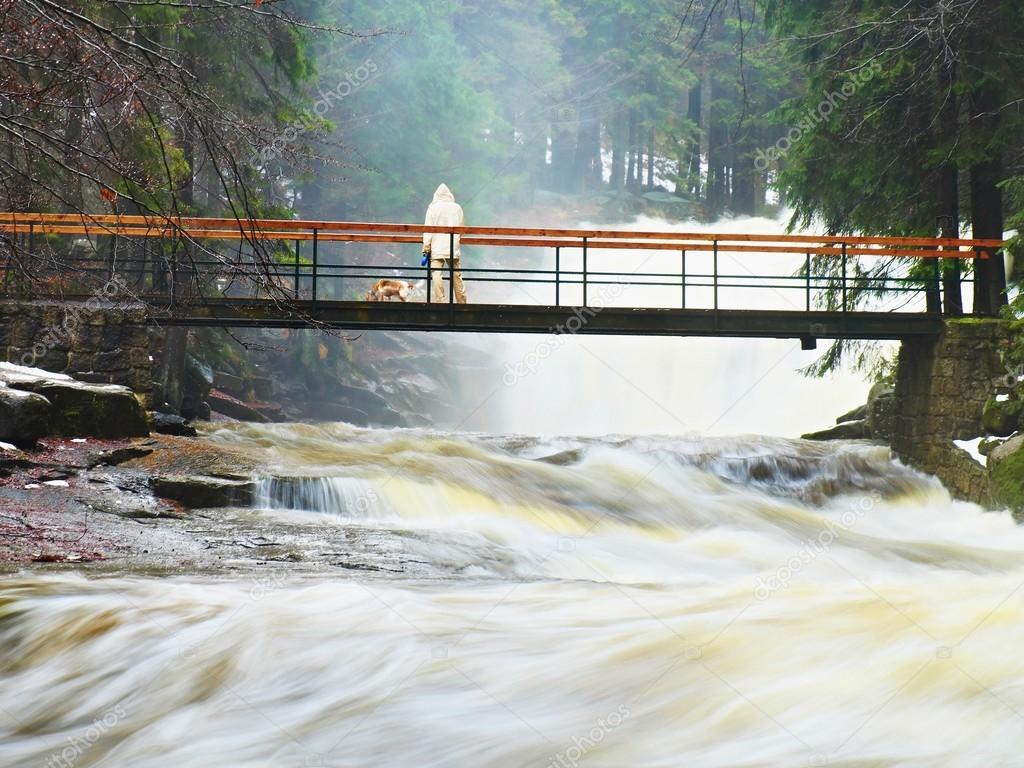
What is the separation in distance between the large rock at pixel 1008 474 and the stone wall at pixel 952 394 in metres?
0.46

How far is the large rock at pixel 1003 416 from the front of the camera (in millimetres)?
12414

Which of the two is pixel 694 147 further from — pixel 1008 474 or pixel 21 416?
pixel 21 416

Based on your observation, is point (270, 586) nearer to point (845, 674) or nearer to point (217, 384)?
point (845, 674)

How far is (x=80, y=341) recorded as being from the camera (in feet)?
41.3

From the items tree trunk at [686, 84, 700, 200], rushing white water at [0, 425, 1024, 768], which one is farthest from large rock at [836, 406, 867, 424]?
tree trunk at [686, 84, 700, 200]

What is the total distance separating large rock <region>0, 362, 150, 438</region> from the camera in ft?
33.6

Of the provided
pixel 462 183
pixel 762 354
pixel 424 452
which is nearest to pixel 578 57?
pixel 462 183

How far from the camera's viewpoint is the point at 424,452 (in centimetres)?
1248

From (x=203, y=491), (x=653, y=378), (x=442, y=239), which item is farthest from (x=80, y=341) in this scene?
(x=653, y=378)

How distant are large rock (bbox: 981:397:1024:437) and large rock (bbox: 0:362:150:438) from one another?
34.1ft

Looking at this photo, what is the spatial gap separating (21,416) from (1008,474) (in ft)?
35.9

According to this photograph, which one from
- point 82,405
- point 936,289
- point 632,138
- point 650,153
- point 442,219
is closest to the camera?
point 82,405

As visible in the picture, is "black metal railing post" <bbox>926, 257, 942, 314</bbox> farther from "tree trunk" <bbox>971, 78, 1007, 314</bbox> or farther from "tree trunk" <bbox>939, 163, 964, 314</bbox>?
"tree trunk" <bbox>971, 78, 1007, 314</bbox>

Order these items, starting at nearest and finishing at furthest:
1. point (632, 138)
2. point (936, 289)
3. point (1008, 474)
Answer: point (1008, 474) → point (936, 289) → point (632, 138)
